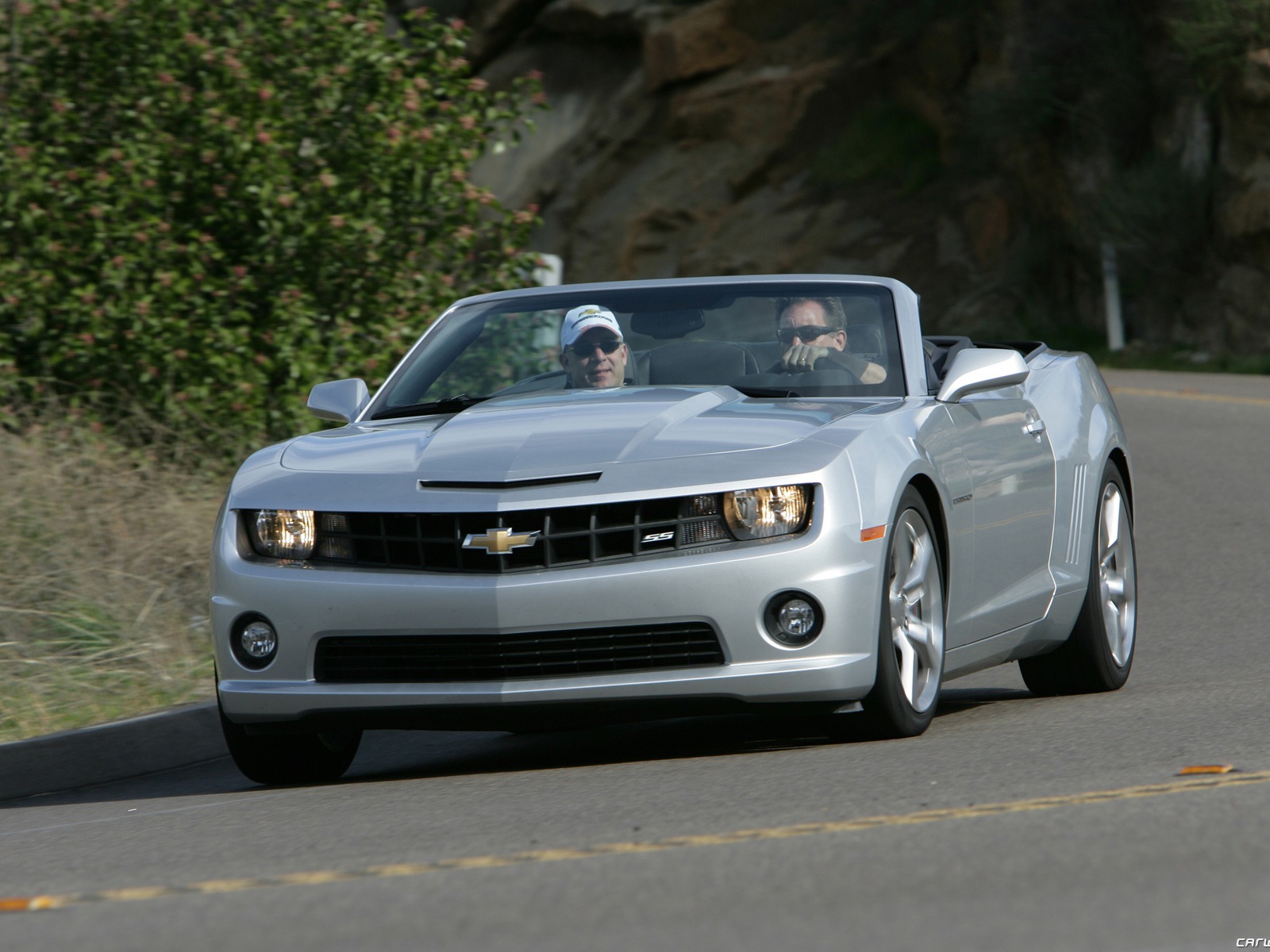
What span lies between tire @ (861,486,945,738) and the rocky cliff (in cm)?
2131

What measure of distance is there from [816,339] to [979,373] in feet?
1.88

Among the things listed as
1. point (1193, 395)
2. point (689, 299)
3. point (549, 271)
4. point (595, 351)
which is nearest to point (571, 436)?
point (595, 351)

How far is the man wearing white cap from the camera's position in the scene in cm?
690

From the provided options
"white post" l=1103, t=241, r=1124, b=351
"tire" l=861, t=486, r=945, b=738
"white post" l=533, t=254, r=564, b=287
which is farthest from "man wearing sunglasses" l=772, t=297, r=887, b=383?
"white post" l=1103, t=241, r=1124, b=351

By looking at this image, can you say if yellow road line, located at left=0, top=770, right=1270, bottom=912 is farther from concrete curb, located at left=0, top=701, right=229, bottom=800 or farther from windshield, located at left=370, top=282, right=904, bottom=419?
concrete curb, located at left=0, top=701, right=229, bottom=800

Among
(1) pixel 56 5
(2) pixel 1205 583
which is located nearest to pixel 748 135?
(1) pixel 56 5

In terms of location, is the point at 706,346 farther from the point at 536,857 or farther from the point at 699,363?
the point at 536,857

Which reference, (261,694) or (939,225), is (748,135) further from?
(261,694)

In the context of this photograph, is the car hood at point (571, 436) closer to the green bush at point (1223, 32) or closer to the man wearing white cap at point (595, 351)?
the man wearing white cap at point (595, 351)

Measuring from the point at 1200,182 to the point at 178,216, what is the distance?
1774cm

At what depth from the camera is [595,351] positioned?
22.7 ft

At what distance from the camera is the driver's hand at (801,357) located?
6781 mm

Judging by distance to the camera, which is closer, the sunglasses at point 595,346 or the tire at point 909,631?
the tire at point 909,631

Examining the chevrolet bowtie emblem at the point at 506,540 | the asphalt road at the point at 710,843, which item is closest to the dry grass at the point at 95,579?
the asphalt road at the point at 710,843
